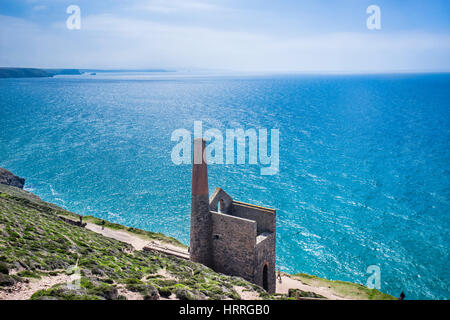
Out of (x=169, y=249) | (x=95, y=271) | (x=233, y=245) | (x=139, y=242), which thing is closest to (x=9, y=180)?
(x=139, y=242)

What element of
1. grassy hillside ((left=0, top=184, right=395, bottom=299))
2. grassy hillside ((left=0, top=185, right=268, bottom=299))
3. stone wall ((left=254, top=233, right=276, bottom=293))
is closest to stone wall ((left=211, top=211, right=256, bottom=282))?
stone wall ((left=254, top=233, right=276, bottom=293))

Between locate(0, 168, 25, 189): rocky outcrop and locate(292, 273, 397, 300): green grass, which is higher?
locate(0, 168, 25, 189): rocky outcrop

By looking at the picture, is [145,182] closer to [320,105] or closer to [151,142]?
[151,142]

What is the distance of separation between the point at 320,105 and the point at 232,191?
10494cm

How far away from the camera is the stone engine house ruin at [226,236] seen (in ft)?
74.3

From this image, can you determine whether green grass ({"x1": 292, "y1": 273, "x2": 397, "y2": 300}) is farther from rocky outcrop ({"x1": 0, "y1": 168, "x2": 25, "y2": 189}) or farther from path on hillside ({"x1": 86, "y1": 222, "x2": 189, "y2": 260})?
rocky outcrop ({"x1": 0, "y1": 168, "x2": 25, "y2": 189})

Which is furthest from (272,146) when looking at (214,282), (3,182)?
(214,282)

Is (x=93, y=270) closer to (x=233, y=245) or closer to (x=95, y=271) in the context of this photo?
(x=95, y=271)

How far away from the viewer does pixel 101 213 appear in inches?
1877

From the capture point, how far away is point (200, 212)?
23391 mm

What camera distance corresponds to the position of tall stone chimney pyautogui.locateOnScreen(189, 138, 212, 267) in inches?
885

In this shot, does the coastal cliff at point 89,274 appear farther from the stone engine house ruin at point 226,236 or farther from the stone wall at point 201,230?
the stone engine house ruin at point 226,236

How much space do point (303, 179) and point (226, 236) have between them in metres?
41.0
